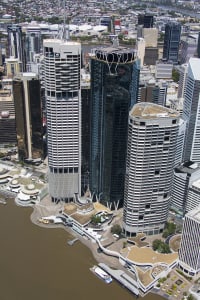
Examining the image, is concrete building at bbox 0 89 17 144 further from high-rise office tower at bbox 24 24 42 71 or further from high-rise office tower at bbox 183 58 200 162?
high-rise office tower at bbox 24 24 42 71

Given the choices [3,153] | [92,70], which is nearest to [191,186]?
[92,70]

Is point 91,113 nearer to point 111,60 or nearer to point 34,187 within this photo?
point 111,60

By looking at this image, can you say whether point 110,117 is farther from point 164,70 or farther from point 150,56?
point 150,56

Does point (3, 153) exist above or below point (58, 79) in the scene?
below

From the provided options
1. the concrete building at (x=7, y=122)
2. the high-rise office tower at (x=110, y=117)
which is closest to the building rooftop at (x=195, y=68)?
the high-rise office tower at (x=110, y=117)

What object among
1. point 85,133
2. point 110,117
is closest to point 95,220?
point 85,133
